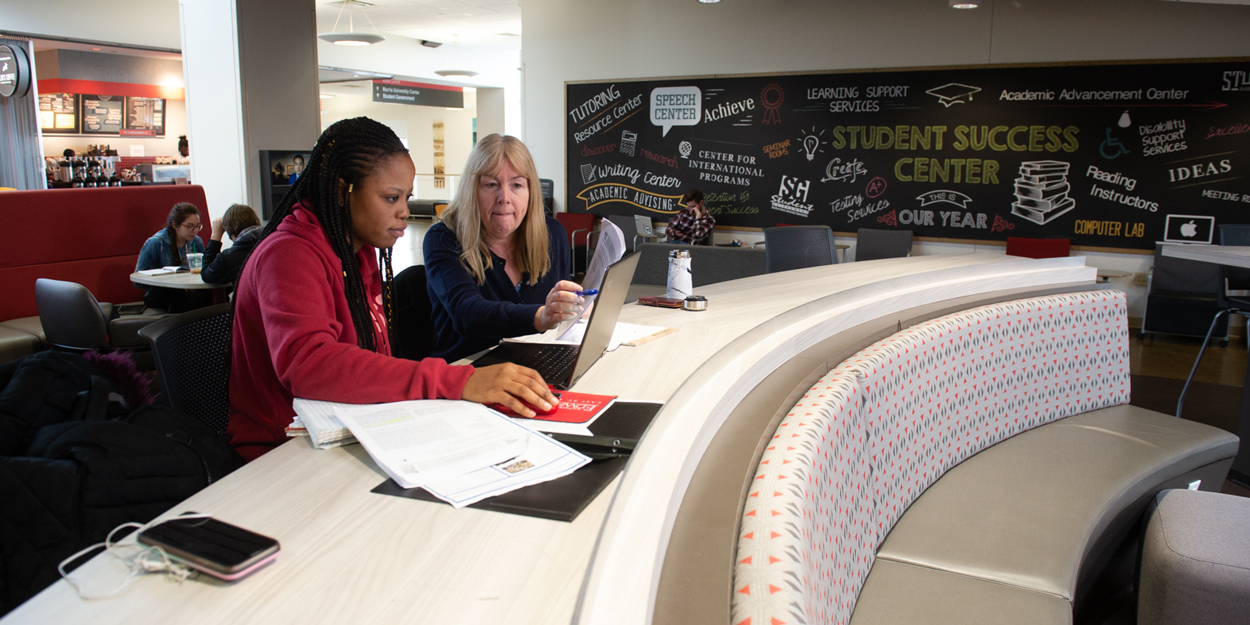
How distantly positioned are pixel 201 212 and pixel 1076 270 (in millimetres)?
6203

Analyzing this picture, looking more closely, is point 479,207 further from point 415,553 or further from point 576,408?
point 415,553

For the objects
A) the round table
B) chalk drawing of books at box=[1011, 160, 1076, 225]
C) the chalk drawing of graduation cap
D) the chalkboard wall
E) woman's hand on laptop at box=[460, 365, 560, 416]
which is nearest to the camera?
woman's hand on laptop at box=[460, 365, 560, 416]

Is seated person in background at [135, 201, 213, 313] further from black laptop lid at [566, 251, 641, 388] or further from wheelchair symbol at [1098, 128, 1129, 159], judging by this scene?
wheelchair symbol at [1098, 128, 1129, 159]

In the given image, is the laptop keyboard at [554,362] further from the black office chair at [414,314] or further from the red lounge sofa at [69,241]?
the red lounge sofa at [69,241]

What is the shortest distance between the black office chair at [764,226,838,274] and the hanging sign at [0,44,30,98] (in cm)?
965

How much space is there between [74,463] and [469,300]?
49.6 inches

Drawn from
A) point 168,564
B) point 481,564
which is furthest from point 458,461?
point 168,564

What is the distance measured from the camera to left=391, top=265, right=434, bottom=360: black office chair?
7.75ft

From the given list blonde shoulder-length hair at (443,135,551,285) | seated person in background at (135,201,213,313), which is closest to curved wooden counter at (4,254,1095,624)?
blonde shoulder-length hair at (443,135,551,285)

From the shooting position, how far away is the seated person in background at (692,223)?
7.43m

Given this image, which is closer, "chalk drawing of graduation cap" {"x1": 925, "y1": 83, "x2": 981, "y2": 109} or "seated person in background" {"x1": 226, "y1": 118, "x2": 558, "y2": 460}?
"seated person in background" {"x1": 226, "y1": 118, "x2": 558, "y2": 460}

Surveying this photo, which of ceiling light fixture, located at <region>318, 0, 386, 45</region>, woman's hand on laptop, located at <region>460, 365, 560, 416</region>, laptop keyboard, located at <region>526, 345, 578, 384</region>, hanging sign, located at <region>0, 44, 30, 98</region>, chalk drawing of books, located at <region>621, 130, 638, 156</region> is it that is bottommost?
laptop keyboard, located at <region>526, 345, 578, 384</region>

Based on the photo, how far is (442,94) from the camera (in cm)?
1542

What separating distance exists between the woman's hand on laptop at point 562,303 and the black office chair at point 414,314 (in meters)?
0.67
